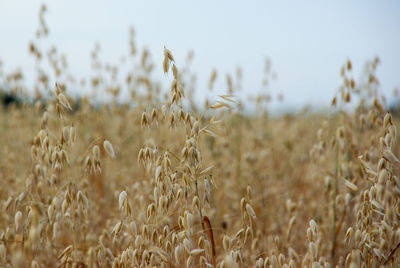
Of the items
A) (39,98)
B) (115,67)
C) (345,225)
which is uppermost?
(115,67)

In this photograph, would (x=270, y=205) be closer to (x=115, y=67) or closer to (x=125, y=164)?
(x=125, y=164)

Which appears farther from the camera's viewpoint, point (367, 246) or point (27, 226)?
point (27, 226)

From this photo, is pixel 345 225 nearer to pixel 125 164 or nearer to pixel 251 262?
pixel 251 262

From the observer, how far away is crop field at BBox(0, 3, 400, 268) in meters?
1.33

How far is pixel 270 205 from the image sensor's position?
9.53 feet

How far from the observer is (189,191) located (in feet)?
4.48

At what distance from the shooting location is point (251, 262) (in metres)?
1.94

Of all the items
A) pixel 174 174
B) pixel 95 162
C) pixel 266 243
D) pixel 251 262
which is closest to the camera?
pixel 174 174

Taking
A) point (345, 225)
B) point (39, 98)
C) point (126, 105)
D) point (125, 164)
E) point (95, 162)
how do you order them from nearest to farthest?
point (95, 162) < point (345, 225) < point (39, 98) < point (125, 164) < point (126, 105)

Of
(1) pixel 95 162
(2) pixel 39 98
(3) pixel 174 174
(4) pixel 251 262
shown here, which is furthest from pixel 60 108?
(2) pixel 39 98

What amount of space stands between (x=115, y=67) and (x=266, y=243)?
2.77m

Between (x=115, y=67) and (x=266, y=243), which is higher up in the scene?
(x=115, y=67)

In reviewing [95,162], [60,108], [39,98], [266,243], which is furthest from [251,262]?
[39,98]

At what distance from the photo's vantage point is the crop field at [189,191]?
1.33m
